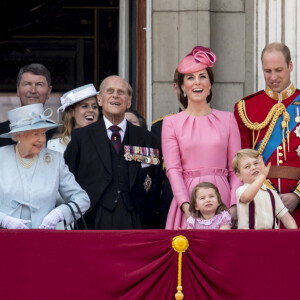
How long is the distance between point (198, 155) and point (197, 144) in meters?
0.08

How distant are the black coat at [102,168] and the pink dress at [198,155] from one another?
402mm

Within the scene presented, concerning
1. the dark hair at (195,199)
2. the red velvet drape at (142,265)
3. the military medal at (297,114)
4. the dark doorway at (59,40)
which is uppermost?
the dark doorway at (59,40)

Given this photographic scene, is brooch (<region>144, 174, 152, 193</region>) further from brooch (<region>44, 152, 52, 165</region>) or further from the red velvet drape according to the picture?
the red velvet drape

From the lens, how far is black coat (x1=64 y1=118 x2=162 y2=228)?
8.59 metres

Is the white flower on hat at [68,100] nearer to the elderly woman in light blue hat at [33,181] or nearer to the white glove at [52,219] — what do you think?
the elderly woman in light blue hat at [33,181]

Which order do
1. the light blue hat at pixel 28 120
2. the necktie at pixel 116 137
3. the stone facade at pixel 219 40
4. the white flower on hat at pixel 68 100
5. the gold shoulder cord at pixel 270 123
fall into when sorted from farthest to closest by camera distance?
the stone facade at pixel 219 40 → the white flower on hat at pixel 68 100 → the necktie at pixel 116 137 → the gold shoulder cord at pixel 270 123 → the light blue hat at pixel 28 120

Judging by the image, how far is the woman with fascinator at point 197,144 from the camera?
26.8ft

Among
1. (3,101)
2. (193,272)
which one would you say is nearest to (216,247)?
(193,272)

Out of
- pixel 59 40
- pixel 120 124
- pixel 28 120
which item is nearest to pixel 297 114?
pixel 120 124

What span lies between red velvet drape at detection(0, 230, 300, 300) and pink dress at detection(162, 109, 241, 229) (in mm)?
667

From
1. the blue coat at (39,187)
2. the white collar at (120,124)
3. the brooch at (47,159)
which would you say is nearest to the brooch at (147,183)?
the white collar at (120,124)

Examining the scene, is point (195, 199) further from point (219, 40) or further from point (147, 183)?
point (219, 40)

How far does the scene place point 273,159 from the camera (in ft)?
28.0

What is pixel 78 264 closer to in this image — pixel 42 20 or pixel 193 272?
pixel 193 272
